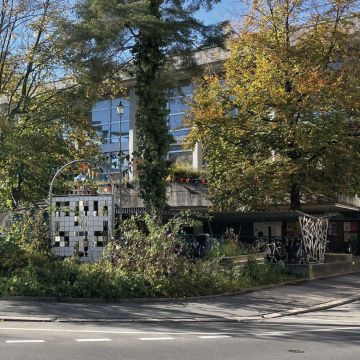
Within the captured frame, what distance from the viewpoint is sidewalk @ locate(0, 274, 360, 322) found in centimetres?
1216

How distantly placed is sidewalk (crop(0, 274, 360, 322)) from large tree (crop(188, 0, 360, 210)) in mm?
7820

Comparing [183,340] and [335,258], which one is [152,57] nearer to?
[183,340]

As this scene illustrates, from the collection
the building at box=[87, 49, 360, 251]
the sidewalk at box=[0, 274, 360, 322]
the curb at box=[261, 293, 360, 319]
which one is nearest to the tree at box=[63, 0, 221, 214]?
the building at box=[87, 49, 360, 251]

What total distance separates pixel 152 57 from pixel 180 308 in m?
8.89

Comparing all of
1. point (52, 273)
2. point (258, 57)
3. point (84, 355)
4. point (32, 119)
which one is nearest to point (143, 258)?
point (52, 273)

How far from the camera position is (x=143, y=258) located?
51.0 ft

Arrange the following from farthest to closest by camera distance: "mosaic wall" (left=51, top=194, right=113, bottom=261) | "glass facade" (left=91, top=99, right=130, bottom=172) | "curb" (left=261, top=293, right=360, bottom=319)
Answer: "glass facade" (left=91, top=99, right=130, bottom=172), "mosaic wall" (left=51, top=194, right=113, bottom=261), "curb" (left=261, top=293, right=360, bottom=319)

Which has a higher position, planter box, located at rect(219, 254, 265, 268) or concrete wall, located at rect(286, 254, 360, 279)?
planter box, located at rect(219, 254, 265, 268)

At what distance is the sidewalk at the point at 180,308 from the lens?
12.2 metres

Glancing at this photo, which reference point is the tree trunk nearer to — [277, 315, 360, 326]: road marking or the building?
the building

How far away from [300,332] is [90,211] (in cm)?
908

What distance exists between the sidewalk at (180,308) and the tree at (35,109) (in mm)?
6781

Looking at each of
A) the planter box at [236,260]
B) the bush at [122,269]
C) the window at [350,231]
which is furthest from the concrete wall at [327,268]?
the window at [350,231]

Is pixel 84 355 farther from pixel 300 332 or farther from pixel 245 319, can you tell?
pixel 245 319
